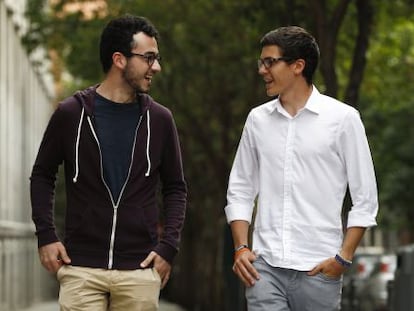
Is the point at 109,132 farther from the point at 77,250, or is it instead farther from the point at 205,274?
the point at 205,274

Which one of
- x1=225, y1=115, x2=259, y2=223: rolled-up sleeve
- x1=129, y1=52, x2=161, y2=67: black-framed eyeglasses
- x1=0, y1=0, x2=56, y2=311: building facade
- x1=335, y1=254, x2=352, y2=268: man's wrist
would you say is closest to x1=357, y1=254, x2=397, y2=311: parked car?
x1=0, y1=0, x2=56, y2=311: building facade

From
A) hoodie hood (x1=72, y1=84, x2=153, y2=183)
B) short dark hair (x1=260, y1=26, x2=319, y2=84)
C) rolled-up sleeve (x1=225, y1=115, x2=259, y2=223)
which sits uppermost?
short dark hair (x1=260, y1=26, x2=319, y2=84)

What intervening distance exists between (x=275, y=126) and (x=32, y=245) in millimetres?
35224

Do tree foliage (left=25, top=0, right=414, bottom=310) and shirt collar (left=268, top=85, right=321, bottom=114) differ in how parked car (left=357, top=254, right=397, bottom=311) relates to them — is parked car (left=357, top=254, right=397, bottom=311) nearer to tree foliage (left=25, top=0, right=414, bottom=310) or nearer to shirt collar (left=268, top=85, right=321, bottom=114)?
tree foliage (left=25, top=0, right=414, bottom=310)

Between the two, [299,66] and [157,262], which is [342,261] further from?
[299,66]

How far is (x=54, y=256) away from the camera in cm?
593

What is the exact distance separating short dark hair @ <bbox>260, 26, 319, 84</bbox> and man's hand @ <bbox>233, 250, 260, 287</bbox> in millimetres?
855

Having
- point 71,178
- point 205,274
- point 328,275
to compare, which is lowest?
point 205,274

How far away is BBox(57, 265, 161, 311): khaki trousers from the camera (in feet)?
19.3

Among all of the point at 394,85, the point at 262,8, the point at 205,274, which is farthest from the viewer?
the point at 205,274

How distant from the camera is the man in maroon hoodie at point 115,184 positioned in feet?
19.4

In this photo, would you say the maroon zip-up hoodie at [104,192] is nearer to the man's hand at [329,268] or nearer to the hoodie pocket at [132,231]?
the hoodie pocket at [132,231]

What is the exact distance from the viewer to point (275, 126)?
6133mm

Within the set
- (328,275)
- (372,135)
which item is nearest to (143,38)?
(328,275)
